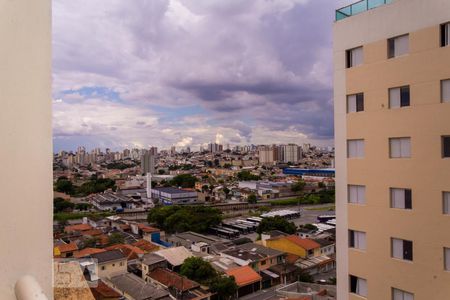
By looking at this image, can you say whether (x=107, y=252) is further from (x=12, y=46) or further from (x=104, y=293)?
(x=12, y=46)

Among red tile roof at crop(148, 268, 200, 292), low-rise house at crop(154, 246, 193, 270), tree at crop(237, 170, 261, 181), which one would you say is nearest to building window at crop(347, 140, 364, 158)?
red tile roof at crop(148, 268, 200, 292)

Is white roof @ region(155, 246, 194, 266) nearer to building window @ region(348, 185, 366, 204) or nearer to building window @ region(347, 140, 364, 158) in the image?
building window @ region(348, 185, 366, 204)

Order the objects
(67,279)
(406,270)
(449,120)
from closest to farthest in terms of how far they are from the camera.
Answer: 1. (67,279)
2. (449,120)
3. (406,270)

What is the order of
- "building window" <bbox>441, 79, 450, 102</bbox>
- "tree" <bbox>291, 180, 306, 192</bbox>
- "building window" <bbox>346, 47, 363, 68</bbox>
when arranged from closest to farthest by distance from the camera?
"building window" <bbox>441, 79, 450, 102</bbox>
"building window" <bbox>346, 47, 363, 68</bbox>
"tree" <bbox>291, 180, 306, 192</bbox>

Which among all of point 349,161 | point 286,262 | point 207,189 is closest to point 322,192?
point 207,189

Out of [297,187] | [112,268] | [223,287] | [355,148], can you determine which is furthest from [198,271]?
[297,187]

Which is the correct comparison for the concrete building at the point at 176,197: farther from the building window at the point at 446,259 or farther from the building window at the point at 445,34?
the building window at the point at 445,34

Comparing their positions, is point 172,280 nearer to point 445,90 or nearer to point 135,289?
point 135,289
